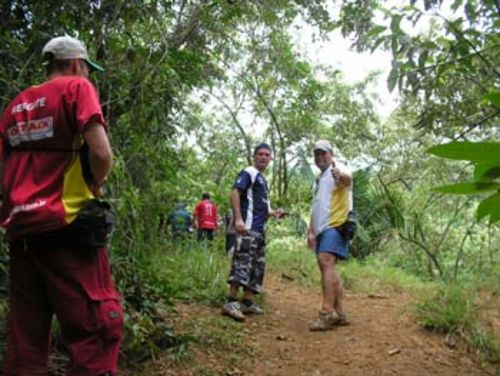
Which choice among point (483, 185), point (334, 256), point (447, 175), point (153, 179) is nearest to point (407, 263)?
point (447, 175)

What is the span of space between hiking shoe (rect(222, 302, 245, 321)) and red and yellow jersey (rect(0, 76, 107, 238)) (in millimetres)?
2910

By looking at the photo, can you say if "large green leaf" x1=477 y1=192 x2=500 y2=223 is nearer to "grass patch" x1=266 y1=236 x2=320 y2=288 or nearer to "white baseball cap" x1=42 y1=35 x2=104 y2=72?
"white baseball cap" x1=42 y1=35 x2=104 y2=72

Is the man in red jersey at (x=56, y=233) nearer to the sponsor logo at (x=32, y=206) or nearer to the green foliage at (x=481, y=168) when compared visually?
the sponsor logo at (x=32, y=206)

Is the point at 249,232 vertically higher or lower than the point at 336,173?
lower

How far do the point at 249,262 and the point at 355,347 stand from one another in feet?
4.16

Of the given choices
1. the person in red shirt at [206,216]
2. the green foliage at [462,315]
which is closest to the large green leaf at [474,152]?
the green foliage at [462,315]

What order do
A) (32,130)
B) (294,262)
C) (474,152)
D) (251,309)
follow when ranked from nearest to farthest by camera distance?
1. (474,152)
2. (32,130)
3. (251,309)
4. (294,262)

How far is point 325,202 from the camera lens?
519 cm

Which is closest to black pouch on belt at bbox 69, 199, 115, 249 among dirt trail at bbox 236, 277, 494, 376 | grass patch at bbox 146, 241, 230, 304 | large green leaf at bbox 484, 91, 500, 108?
large green leaf at bbox 484, 91, 500, 108

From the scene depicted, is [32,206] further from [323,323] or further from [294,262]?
[294,262]

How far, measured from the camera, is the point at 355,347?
4.62 meters

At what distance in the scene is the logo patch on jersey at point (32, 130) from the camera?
7.83 ft

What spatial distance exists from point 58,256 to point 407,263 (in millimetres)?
8271

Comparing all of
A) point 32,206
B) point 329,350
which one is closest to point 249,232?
point 329,350
